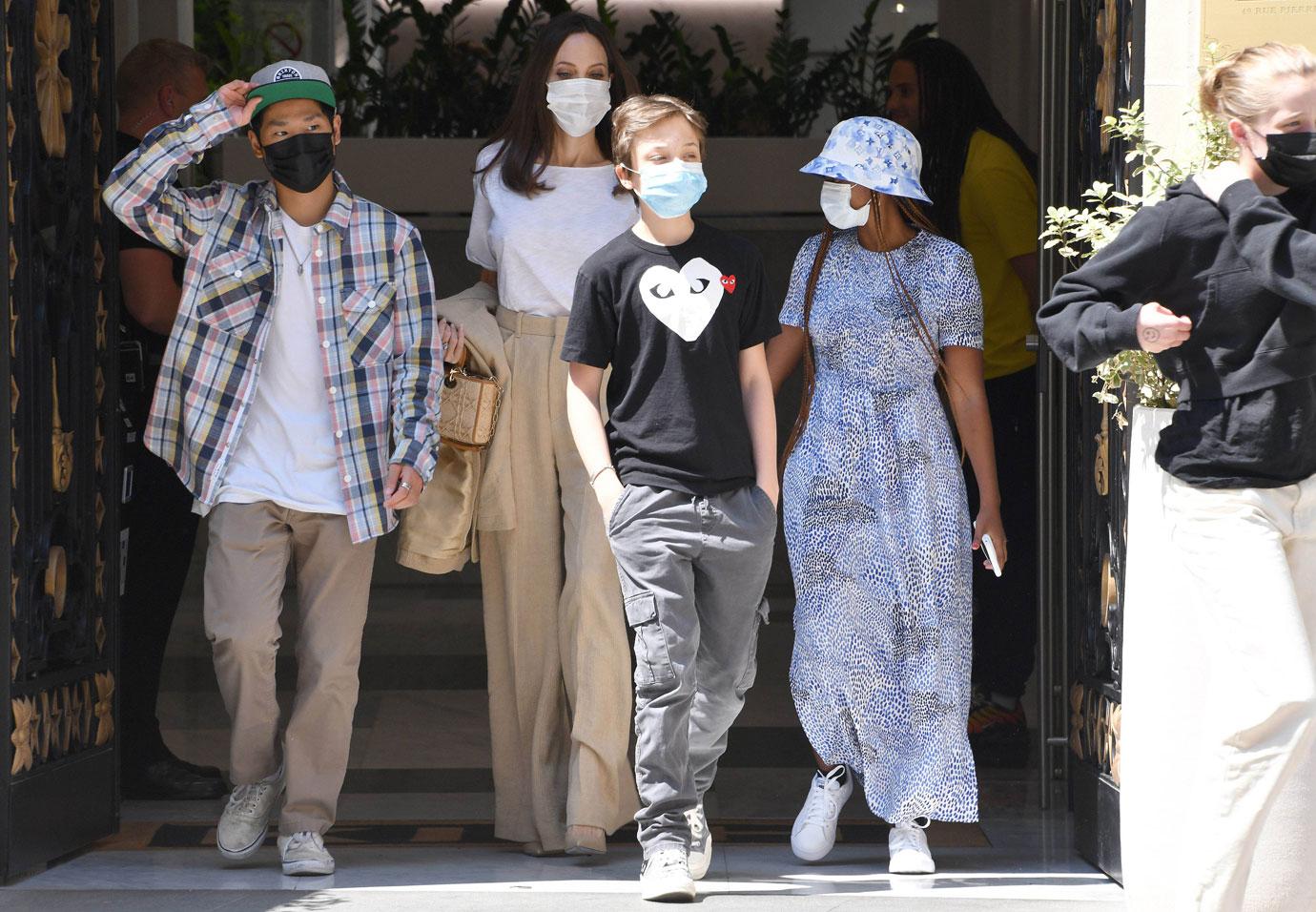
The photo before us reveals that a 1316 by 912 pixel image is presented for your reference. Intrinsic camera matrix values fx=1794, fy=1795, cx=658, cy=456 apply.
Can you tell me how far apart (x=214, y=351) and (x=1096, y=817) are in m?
2.45

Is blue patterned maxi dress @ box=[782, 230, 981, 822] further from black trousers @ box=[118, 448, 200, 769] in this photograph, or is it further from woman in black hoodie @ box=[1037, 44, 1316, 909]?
black trousers @ box=[118, 448, 200, 769]

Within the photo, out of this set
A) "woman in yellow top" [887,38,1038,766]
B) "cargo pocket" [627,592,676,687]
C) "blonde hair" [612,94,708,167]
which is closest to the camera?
"cargo pocket" [627,592,676,687]

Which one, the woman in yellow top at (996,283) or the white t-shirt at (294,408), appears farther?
the woman in yellow top at (996,283)

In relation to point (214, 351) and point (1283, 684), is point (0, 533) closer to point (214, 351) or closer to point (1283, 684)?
point (214, 351)

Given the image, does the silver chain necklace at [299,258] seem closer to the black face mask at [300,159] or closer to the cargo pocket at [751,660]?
the black face mask at [300,159]

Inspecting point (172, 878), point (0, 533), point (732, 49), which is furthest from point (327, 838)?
point (732, 49)

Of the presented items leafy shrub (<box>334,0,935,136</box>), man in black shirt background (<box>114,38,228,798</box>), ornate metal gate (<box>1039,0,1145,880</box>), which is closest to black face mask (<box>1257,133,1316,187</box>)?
ornate metal gate (<box>1039,0,1145,880</box>)

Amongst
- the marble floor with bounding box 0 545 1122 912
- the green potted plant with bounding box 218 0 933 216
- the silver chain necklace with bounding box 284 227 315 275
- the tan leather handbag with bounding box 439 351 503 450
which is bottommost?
the marble floor with bounding box 0 545 1122 912

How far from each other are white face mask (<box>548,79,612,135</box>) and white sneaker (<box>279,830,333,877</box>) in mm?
1882

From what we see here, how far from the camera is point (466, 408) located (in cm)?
449

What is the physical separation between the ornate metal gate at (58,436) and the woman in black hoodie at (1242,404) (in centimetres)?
247

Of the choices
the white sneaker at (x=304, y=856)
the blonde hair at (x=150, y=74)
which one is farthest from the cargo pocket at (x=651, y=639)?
the blonde hair at (x=150, y=74)

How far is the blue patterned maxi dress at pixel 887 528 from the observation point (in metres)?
4.50

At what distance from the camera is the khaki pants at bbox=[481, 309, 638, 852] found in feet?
14.7
